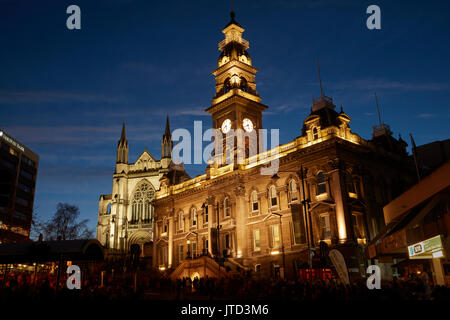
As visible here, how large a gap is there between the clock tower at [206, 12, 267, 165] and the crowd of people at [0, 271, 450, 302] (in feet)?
78.5

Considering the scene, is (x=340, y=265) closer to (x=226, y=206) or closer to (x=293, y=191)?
(x=293, y=191)

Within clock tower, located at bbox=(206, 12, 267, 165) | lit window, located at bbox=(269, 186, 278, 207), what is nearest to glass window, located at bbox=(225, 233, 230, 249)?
lit window, located at bbox=(269, 186, 278, 207)

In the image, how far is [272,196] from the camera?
43219mm

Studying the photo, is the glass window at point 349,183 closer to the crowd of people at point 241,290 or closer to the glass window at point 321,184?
the glass window at point 321,184

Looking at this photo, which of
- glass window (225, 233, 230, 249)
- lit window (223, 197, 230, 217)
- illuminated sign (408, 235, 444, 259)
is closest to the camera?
illuminated sign (408, 235, 444, 259)

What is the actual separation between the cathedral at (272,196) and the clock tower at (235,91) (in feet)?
0.48

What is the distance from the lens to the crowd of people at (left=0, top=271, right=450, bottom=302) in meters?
13.3

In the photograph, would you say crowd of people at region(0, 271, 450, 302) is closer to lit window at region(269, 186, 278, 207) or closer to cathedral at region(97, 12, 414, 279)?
cathedral at region(97, 12, 414, 279)

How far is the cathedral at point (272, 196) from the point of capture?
1455 inches

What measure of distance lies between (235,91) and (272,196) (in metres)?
17.2

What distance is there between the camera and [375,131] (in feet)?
168

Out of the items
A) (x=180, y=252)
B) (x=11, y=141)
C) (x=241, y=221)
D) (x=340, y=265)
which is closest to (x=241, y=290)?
(x=340, y=265)
